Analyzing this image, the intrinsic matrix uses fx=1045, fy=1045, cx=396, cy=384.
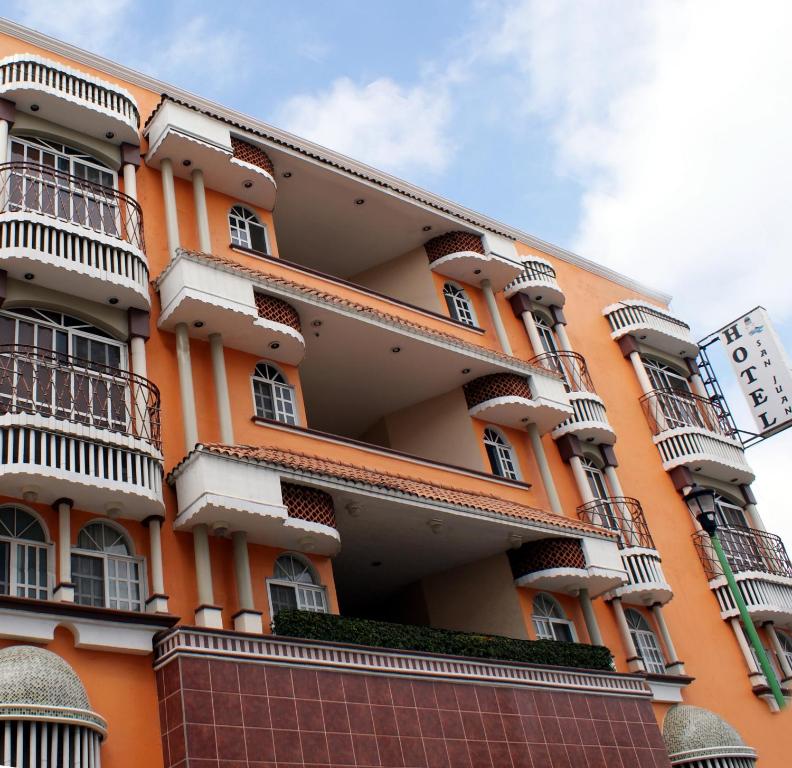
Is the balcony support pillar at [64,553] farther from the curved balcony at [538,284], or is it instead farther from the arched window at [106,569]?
the curved balcony at [538,284]

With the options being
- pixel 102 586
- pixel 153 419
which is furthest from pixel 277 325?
pixel 102 586

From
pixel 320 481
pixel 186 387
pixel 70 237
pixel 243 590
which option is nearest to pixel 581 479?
pixel 320 481

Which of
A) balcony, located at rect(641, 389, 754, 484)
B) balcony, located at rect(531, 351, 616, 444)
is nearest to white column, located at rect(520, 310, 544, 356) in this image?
balcony, located at rect(531, 351, 616, 444)

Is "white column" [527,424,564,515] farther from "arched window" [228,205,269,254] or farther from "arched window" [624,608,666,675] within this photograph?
"arched window" [228,205,269,254]

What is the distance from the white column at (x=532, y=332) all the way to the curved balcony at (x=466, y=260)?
3.51 feet

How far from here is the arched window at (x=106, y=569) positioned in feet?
44.1

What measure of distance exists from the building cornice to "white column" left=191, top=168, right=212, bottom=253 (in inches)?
53.2

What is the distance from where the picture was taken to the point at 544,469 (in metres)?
21.5

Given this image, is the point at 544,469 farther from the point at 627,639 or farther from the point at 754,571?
the point at 754,571

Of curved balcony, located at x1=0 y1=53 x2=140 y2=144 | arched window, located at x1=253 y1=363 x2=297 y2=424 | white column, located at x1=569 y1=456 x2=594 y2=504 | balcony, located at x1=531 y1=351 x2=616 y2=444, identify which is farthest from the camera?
balcony, located at x1=531 y1=351 x2=616 y2=444

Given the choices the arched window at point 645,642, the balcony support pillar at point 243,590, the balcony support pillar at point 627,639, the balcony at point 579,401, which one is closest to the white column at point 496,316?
the balcony at point 579,401

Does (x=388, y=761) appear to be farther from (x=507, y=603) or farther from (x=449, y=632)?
(x=507, y=603)

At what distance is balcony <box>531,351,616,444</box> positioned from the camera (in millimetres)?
22688

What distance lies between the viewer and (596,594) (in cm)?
1980
